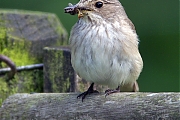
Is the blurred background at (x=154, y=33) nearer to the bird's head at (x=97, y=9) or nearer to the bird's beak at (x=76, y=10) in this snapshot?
the bird's head at (x=97, y=9)

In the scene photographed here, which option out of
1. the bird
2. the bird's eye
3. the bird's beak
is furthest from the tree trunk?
the bird's eye

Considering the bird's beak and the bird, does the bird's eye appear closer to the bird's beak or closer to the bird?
the bird

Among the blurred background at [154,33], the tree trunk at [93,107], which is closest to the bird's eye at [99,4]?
the tree trunk at [93,107]

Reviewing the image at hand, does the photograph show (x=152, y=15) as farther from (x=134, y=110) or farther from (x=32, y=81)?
(x=134, y=110)

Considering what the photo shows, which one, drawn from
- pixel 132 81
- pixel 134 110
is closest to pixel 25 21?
pixel 132 81

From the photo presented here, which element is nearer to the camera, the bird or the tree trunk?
the tree trunk
